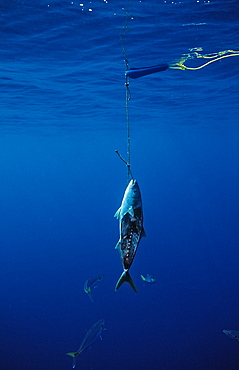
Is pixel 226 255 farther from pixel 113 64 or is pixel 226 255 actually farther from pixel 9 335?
pixel 113 64

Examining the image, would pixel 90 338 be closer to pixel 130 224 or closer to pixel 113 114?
pixel 130 224

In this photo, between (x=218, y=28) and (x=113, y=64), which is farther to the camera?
(x=113, y=64)

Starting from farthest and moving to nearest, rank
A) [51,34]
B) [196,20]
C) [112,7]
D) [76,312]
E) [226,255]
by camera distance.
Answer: [226,255] < [76,312] < [51,34] < [196,20] < [112,7]

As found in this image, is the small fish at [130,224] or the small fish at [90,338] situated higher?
the small fish at [130,224]

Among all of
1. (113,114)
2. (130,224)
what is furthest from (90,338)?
(113,114)

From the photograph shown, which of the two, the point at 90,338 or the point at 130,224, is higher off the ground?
the point at 130,224

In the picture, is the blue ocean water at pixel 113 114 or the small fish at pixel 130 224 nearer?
the small fish at pixel 130 224

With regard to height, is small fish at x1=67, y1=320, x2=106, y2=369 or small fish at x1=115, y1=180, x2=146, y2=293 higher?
small fish at x1=115, y1=180, x2=146, y2=293

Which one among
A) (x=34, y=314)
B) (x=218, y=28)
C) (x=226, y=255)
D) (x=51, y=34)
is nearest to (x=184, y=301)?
(x=34, y=314)

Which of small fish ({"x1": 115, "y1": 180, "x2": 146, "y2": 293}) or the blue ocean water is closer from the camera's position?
small fish ({"x1": 115, "y1": 180, "x2": 146, "y2": 293})

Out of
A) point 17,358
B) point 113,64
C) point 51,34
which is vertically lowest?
point 17,358

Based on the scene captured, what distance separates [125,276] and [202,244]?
38011mm

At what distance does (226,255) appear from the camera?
33.0 metres

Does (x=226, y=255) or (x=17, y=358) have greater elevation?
(x=17, y=358)
